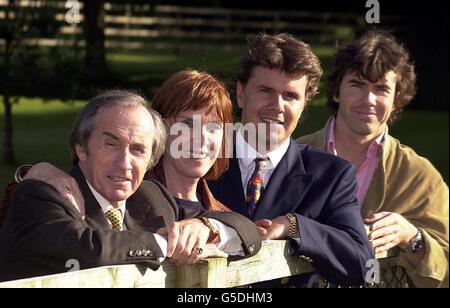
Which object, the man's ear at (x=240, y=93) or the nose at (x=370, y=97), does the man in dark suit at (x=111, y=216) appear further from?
the nose at (x=370, y=97)

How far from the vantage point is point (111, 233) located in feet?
13.3

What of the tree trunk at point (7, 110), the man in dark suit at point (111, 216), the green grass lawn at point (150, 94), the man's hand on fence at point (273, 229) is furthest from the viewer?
the green grass lawn at point (150, 94)

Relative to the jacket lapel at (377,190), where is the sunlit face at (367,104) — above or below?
above

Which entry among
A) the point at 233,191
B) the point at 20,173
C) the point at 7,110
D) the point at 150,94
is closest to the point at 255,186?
the point at 233,191

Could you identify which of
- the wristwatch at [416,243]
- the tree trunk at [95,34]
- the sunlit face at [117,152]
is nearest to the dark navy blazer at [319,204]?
the wristwatch at [416,243]

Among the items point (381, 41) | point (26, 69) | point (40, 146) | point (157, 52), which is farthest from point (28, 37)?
point (157, 52)

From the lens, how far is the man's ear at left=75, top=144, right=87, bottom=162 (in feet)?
14.0

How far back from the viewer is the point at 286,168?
17.7 feet

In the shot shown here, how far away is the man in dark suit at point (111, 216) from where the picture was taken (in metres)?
3.97

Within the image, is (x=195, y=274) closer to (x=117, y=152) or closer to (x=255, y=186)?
(x=117, y=152)

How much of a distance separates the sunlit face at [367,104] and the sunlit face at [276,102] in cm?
134
